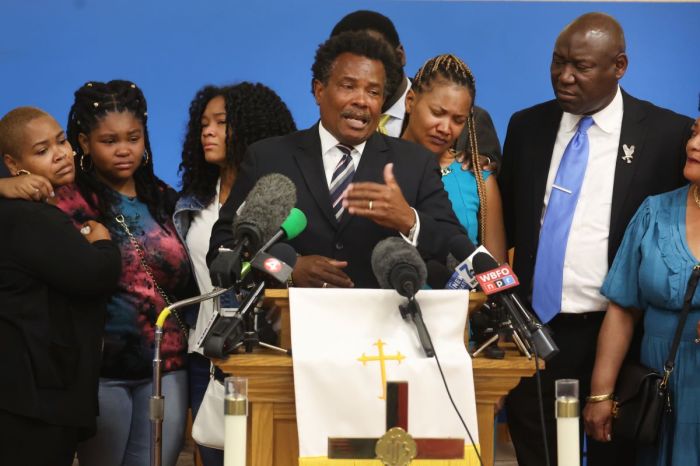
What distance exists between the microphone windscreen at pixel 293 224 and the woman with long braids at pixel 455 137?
1.11 meters

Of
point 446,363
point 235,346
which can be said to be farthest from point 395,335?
point 235,346

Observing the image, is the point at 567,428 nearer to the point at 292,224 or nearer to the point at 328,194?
the point at 292,224

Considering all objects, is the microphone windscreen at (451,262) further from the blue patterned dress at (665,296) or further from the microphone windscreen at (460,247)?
the blue patterned dress at (665,296)

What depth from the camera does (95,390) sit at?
335cm

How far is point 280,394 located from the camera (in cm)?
251

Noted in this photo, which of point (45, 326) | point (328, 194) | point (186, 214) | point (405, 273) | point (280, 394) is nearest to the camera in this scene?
point (405, 273)

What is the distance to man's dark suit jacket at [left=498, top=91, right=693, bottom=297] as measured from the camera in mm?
3547

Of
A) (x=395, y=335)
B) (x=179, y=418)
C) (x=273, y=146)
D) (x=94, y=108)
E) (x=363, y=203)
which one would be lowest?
→ (x=179, y=418)

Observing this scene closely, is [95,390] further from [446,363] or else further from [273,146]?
[446,363]

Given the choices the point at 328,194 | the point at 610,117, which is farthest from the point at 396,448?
the point at 610,117

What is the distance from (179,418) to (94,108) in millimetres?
1118

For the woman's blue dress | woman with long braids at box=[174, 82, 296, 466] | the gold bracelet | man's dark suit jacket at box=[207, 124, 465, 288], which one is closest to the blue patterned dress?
the gold bracelet

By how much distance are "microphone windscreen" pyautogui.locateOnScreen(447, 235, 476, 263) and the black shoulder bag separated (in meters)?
0.91

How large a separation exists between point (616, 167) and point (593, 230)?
0.22 metres
